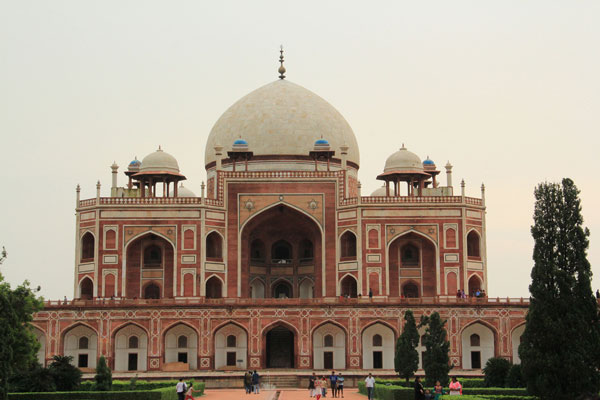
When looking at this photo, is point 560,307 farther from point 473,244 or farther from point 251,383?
point 473,244

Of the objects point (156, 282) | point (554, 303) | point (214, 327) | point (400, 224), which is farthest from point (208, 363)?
point (554, 303)

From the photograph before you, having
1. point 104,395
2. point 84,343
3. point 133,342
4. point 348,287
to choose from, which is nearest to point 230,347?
point 133,342

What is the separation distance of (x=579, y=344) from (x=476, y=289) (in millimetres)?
25350

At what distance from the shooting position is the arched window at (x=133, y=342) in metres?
45.0

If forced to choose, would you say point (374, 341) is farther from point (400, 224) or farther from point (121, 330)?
point (121, 330)

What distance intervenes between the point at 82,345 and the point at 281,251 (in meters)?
12.7

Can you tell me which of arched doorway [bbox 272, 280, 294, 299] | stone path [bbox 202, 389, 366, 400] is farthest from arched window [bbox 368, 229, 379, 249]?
stone path [bbox 202, 389, 366, 400]

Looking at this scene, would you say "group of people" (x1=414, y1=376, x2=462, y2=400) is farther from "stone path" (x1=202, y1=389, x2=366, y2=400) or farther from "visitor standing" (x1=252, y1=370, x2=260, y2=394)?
"visitor standing" (x1=252, y1=370, x2=260, y2=394)

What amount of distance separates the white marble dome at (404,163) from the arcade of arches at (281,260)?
17.4ft

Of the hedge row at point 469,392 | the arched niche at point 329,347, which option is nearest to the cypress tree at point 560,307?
the hedge row at point 469,392

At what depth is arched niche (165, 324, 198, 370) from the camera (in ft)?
147

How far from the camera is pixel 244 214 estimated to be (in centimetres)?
5012

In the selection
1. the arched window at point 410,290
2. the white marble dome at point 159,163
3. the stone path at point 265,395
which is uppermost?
Answer: the white marble dome at point 159,163

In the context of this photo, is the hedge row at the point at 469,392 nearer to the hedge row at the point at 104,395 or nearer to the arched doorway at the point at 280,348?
the hedge row at the point at 104,395
